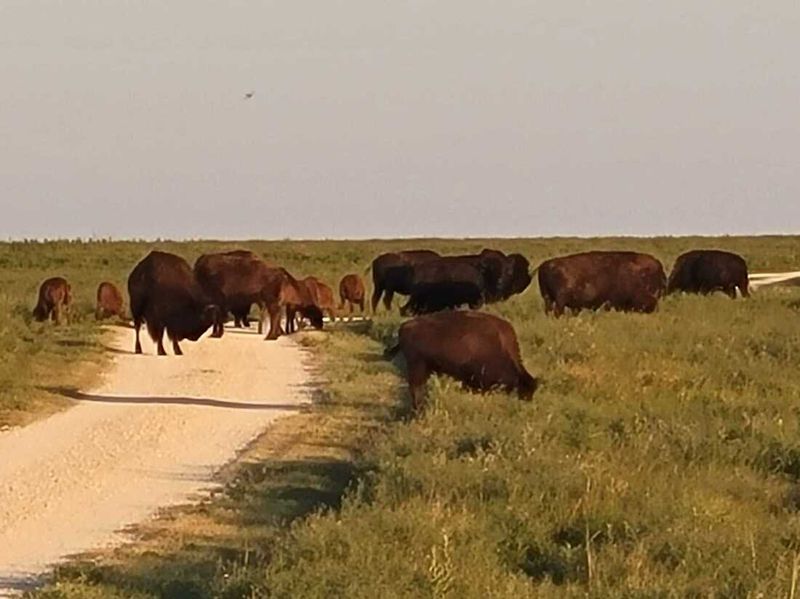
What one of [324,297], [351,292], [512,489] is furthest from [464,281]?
[512,489]

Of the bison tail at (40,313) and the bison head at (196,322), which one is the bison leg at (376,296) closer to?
the bison tail at (40,313)

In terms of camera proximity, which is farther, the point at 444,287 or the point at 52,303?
the point at 444,287

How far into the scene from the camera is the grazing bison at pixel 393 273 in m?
34.1

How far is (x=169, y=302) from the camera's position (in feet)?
72.1

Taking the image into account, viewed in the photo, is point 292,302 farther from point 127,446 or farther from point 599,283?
point 127,446

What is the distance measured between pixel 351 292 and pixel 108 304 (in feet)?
30.9

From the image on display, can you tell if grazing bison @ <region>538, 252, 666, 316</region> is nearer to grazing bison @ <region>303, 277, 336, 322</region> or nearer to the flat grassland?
grazing bison @ <region>303, 277, 336, 322</region>

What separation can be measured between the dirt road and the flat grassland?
15.8 inches

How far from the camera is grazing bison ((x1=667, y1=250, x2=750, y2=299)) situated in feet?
121

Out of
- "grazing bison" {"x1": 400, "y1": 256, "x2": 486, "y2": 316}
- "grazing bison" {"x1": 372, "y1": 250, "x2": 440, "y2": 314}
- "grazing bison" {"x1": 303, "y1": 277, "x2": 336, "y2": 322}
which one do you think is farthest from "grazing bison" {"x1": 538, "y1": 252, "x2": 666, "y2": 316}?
"grazing bison" {"x1": 303, "y1": 277, "x2": 336, "y2": 322}

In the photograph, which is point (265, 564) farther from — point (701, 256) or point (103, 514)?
point (701, 256)

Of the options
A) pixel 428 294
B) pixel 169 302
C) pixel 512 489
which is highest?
pixel 169 302

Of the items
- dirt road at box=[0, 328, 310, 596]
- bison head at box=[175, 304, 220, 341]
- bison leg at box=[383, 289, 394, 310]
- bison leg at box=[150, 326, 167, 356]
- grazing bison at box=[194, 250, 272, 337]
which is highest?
grazing bison at box=[194, 250, 272, 337]

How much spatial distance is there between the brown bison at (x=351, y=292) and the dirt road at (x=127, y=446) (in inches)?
611
